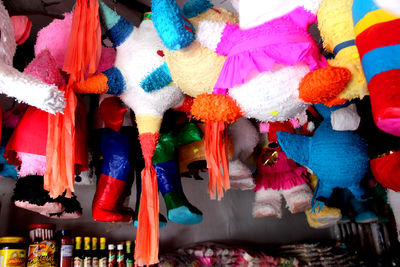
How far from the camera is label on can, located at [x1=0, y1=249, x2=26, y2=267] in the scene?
0.93 metres

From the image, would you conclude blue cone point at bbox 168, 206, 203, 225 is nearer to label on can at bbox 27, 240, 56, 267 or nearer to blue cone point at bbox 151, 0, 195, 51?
label on can at bbox 27, 240, 56, 267

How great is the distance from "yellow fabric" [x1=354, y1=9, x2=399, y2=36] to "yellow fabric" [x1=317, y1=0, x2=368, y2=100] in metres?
0.05

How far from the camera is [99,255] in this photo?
3.65ft

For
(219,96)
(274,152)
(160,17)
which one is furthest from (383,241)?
(160,17)

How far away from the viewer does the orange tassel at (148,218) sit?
0.85m

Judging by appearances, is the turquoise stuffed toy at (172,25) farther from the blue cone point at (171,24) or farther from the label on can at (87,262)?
the label on can at (87,262)

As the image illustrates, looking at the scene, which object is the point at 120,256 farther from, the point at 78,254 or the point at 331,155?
the point at 331,155

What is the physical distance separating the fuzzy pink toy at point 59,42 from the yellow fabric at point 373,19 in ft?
1.90

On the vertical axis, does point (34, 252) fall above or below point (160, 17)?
below

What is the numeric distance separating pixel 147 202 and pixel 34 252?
0.36 meters

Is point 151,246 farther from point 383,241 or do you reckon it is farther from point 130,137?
point 383,241

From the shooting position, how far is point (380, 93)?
19.5 inches

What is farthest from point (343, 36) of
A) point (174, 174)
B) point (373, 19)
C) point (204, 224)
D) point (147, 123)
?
point (204, 224)

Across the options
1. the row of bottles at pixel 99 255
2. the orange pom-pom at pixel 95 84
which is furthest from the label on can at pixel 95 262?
the orange pom-pom at pixel 95 84
